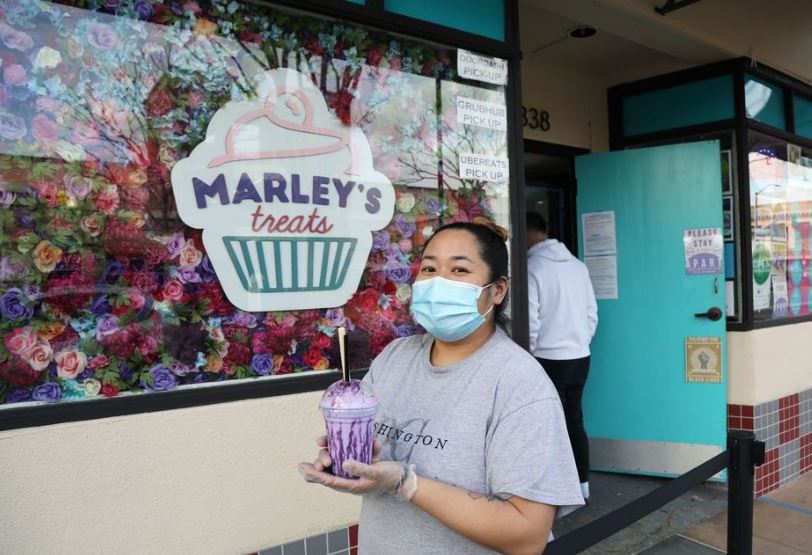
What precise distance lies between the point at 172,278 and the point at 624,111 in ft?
12.7

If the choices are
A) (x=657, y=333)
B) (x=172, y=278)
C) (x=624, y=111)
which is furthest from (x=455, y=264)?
(x=624, y=111)

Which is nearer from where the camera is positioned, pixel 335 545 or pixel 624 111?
pixel 335 545

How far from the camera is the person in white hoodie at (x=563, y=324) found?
12.6 ft

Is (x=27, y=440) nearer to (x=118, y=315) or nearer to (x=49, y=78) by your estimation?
(x=118, y=315)

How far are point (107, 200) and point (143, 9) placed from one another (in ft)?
2.29

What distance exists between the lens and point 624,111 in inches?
191

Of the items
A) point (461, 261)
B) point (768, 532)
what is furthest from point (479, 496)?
point (768, 532)

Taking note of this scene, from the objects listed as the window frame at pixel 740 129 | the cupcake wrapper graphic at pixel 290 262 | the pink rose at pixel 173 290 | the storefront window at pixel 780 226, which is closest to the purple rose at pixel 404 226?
→ the cupcake wrapper graphic at pixel 290 262

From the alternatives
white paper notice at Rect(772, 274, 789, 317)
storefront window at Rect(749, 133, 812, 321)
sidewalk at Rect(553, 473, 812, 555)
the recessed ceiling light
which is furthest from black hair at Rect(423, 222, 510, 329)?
white paper notice at Rect(772, 274, 789, 317)

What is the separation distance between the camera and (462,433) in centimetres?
127

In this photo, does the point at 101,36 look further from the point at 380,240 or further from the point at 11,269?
the point at 380,240

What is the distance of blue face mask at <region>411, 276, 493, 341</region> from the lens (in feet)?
4.66

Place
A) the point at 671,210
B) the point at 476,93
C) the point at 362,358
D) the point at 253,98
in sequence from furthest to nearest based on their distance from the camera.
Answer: the point at 671,210 < the point at 476,93 < the point at 362,358 < the point at 253,98

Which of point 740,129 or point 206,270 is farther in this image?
point 740,129
